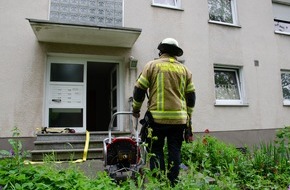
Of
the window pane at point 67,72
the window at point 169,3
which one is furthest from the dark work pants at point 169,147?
the window at point 169,3

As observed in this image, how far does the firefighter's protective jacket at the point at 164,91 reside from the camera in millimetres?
2709

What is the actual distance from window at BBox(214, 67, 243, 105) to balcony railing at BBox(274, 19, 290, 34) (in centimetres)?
283

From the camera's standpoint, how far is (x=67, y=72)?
6.45 meters

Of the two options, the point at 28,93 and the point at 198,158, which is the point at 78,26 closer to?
the point at 28,93

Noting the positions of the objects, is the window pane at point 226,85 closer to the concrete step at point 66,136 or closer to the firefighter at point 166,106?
the concrete step at point 66,136

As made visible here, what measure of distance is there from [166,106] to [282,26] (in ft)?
28.7

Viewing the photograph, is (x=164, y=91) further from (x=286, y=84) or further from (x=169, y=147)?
(x=286, y=84)

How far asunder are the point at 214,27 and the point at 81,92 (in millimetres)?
4746

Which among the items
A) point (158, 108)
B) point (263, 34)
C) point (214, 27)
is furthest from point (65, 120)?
point (263, 34)

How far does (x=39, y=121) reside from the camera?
5645mm

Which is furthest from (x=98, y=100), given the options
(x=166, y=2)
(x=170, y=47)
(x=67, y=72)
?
(x=170, y=47)

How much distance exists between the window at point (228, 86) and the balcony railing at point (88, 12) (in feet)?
11.9

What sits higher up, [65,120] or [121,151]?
[65,120]

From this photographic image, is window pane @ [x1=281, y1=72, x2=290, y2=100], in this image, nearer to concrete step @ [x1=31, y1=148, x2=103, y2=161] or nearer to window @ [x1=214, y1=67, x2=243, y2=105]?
window @ [x1=214, y1=67, x2=243, y2=105]
